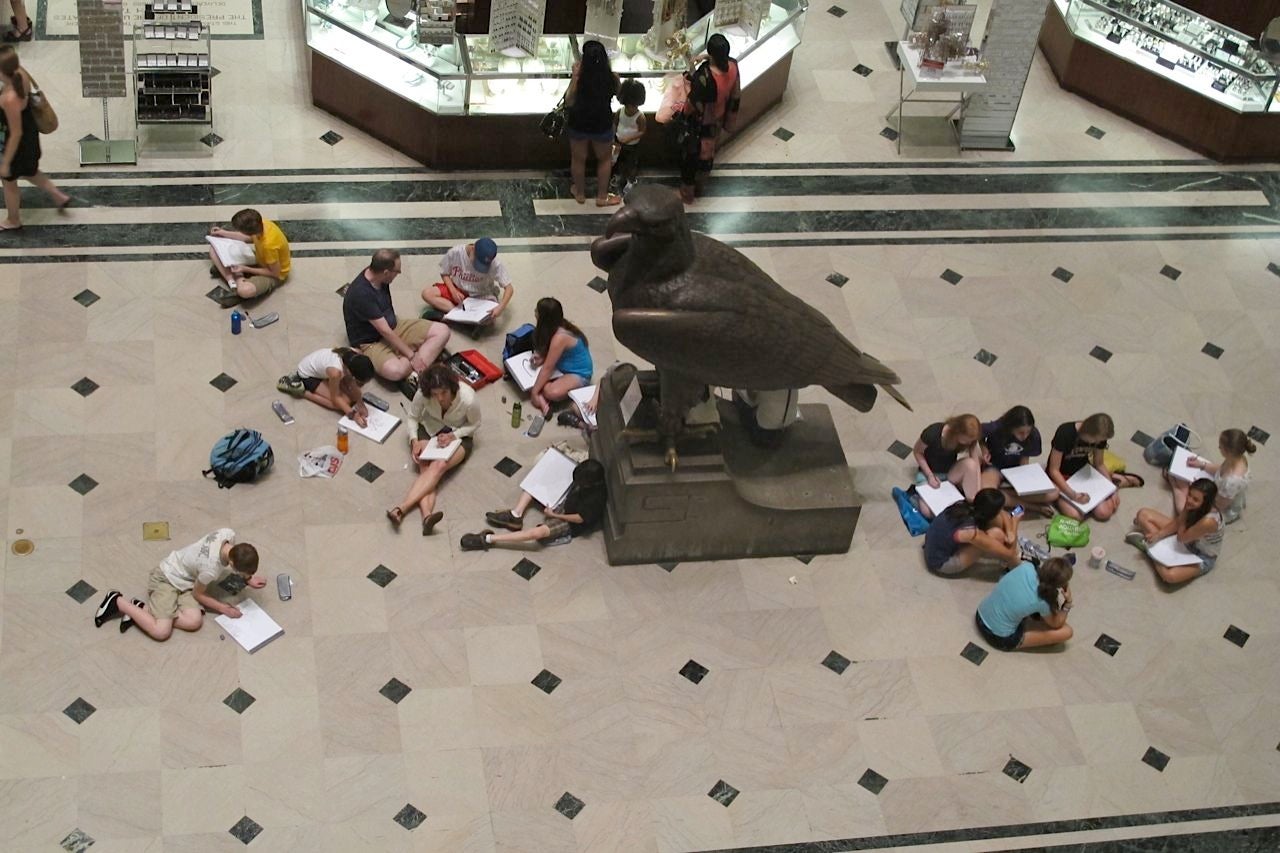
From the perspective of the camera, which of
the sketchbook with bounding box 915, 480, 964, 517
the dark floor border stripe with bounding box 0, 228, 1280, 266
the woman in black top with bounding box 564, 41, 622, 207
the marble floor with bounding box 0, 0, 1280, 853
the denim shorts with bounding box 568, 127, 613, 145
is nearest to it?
the marble floor with bounding box 0, 0, 1280, 853

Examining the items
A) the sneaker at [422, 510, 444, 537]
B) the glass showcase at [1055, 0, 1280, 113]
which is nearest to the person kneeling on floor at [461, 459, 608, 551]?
the sneaker at [422, 510, 444, 537]

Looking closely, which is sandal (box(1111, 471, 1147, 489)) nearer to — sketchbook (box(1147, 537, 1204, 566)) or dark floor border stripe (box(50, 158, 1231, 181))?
sketchbook (box(1147, 537, 1204, 566))

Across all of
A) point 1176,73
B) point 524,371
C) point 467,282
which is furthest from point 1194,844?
point 1176,73

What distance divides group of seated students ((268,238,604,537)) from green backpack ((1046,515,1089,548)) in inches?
115

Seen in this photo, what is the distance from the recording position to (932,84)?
12234 mm

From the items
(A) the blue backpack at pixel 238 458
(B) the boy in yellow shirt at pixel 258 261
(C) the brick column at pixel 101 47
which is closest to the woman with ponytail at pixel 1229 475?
(A) the blue backpack at pixel 238 458

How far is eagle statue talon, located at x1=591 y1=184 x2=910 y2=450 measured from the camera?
8.31m

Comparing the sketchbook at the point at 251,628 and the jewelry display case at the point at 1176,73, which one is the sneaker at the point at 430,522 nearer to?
the sketchbook at the point at 251,628

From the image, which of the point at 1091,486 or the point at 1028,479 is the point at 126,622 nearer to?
the point at 1028,479

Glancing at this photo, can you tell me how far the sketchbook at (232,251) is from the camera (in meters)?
10.6

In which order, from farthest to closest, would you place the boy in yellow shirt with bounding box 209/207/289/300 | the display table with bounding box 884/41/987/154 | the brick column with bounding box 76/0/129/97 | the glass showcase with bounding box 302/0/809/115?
the display table with bounding box 884/41/987/154, the glass showcase with bounding box 302/0/809/115, the brick column with bounding box 76/0/129/97, the boy in yellow shirt with bounding box 209/207/289/300

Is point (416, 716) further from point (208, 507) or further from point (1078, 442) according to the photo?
point (1078, 442)

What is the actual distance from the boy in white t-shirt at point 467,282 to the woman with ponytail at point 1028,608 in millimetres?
3820

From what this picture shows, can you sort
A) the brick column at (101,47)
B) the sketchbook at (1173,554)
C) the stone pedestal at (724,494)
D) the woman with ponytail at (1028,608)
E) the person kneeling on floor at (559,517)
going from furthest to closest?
the brick column at (101,47) < the sketchbook at (1173,554) < the person kneeling on floor at (559,517) < the stone pedestal at (724,494) < the woman with ponytail at (1028,608)
